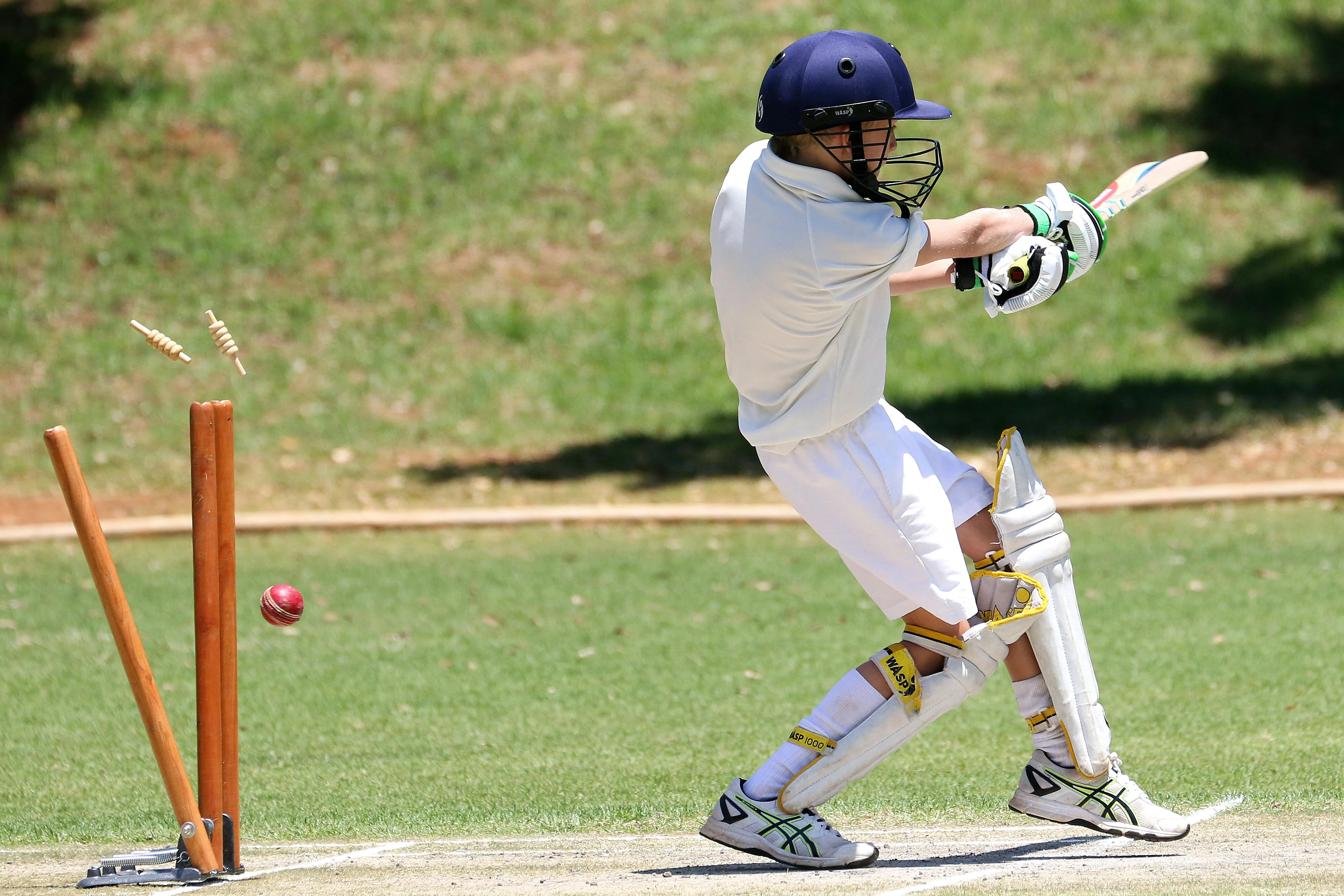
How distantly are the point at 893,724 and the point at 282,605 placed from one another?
6.01 feet

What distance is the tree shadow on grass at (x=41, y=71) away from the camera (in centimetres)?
1714

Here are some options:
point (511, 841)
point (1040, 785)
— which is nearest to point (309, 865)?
point (511, 841)

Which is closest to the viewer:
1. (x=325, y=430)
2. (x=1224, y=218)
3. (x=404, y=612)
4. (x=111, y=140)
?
(x=404, y=612)

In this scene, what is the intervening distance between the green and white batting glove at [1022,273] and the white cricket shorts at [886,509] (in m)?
0.42

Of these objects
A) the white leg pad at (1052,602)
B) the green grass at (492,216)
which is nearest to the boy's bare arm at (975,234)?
the white leg pad at (1052,602)

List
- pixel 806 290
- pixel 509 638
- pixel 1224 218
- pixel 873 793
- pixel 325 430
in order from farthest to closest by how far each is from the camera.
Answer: pixel 1224 218, pixel 325 430, pixel 509 638, pixel 873 793, pixel 806 290

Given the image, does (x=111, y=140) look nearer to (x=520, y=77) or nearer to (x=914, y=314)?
(x=520, y=77)

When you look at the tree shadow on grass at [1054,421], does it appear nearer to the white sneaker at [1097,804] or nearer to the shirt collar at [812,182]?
Result: the white sneaker at [1097,804]

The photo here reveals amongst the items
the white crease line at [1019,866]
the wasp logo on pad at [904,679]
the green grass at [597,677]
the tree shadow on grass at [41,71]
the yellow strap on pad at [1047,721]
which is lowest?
the green grass at [597,677]

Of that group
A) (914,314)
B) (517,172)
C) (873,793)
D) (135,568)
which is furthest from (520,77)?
(873,793)

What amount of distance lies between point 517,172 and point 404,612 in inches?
350

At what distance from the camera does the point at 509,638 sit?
314 inches

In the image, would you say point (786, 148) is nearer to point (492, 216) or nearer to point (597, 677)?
point (597, 677)

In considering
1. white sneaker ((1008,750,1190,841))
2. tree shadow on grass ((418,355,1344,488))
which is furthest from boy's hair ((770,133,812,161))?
tree shadow on grass ((418,355,1344,488))
